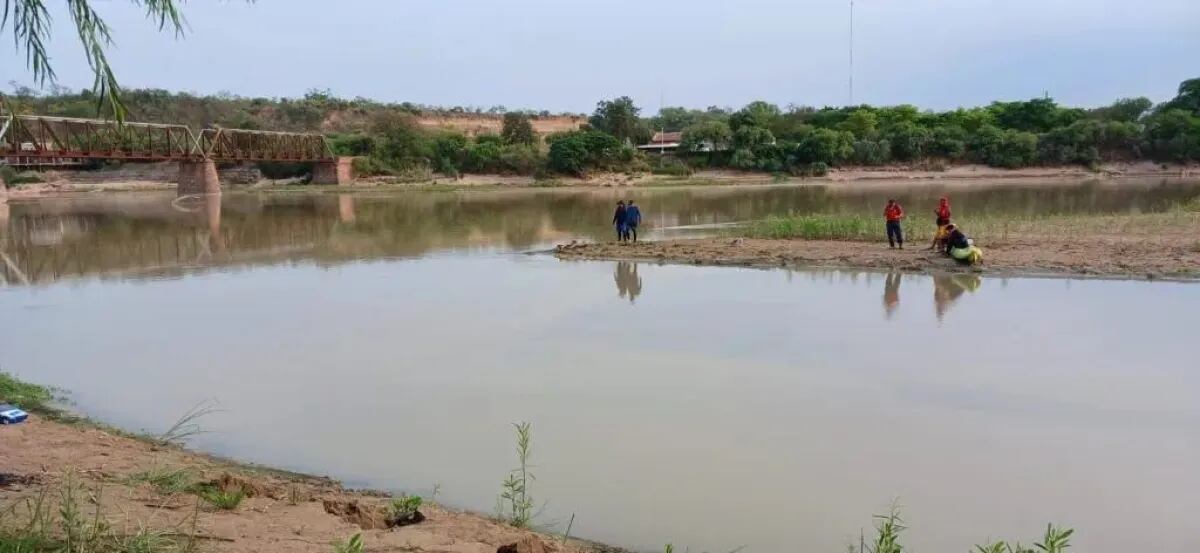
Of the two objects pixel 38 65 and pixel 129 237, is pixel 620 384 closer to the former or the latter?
pixel 38 65

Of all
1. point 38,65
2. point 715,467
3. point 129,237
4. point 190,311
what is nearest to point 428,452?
point 715,467

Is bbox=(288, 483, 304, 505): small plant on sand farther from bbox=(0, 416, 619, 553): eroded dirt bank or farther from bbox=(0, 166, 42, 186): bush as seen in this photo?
bbox=(0, 166, 42, 186): bush

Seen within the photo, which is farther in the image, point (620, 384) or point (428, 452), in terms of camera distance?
point (620, 384)

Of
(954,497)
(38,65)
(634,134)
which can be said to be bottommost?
(954,497)

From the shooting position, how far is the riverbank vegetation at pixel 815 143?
70.2 metres

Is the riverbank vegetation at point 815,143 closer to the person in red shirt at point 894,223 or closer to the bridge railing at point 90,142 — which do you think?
the bridge railing at point 90,142

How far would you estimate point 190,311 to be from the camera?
15.5 meters

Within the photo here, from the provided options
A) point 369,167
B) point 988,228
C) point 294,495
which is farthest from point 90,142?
point 294,495

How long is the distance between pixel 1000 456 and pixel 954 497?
1.12 meters

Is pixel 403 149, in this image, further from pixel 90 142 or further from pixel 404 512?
pixel 404 512

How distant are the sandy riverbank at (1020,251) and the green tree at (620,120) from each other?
63.4 metres

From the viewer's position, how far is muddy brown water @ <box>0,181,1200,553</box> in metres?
6.60

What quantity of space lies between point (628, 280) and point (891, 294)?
17.6 feet

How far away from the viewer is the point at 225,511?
5715 millimetres
